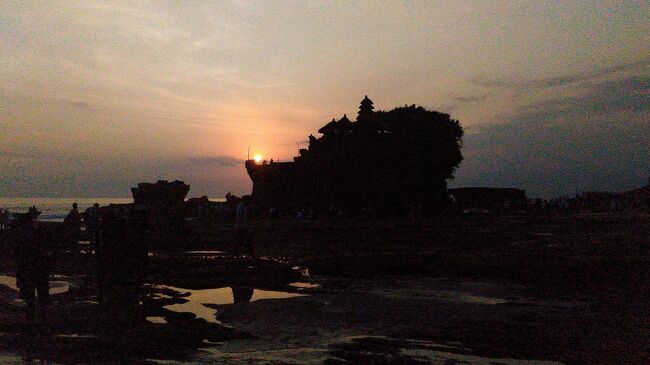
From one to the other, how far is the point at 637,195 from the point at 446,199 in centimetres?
2457

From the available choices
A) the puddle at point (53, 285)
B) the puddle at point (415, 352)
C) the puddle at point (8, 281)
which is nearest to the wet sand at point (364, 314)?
the puddle at point (415, 352)

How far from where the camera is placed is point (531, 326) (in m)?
9.87

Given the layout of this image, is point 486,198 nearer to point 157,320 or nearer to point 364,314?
point 364,314

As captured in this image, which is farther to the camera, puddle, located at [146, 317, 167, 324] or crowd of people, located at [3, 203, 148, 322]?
crowd of people, located at [3, 203, 148, 322]

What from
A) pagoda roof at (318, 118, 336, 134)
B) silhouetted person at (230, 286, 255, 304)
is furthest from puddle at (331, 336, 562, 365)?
pagoda roof at (318, 118, 336, 134)

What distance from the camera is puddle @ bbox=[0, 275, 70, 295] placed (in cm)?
1490

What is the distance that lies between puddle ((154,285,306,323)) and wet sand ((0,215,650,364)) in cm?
6

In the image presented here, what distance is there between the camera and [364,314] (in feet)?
36.5

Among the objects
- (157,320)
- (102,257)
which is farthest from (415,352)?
(102,257)

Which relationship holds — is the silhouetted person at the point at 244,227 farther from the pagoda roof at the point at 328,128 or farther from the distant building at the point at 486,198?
the distant building at the point at 486,198

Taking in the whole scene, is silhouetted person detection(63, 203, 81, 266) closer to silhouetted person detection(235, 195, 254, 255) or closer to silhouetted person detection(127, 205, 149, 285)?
silhouetted person detection(235, 195, 254, 255)

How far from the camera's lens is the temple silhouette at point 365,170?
5444cm

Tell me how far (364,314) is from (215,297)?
4.29 m

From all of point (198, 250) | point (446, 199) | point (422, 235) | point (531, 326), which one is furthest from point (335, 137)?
point (531, 326)
